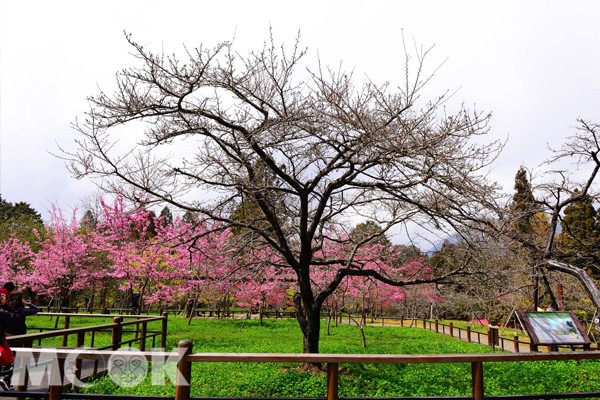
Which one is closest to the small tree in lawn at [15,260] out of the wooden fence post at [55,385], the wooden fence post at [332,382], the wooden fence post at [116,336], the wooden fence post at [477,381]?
the wooden fence post at [116,336]

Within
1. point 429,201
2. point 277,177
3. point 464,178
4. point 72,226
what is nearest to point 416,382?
point 429,201

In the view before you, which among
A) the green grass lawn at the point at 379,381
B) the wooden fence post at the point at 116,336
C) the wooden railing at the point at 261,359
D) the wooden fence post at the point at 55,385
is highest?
the wooden railing at the point at 261,359

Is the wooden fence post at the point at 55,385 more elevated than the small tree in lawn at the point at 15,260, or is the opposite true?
the small tree in lawn at the point at 15,260

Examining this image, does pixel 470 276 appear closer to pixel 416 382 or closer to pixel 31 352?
pixel 416 382

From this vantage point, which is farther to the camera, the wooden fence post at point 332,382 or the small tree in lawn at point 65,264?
the small tree in lawn at point 65,264

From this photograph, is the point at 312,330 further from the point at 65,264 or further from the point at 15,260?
the point at 15,260

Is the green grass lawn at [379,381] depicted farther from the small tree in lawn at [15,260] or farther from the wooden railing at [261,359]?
the small tree in lawn at [15,260]

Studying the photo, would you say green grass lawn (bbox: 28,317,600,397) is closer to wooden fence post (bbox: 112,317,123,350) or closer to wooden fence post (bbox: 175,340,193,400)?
wooden fence post (bbox: 112,317,123,350)

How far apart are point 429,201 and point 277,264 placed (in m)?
4.18

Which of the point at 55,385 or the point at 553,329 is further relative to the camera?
the point at 553,329

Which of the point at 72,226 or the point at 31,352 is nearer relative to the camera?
the point at 31,352

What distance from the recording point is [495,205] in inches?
265

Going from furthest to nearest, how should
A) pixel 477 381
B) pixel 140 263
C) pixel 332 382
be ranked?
pixel 140 263 < pixel 477 381 < pixel 332 382

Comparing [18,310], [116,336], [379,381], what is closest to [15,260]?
[116,336]
